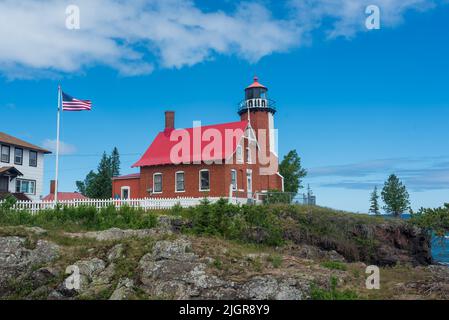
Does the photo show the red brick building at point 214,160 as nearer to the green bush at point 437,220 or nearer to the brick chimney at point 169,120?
the brick chimney at point 169,120

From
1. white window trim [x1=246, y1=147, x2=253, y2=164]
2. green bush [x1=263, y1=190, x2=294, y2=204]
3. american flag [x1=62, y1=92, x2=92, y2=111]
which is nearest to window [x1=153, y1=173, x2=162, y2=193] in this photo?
white window trim [x1=246, y1=147, x2=253, y2=164]

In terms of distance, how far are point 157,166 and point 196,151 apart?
3.64 m

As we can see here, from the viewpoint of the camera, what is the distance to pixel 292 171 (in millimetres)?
48688

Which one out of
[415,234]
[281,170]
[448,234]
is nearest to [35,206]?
[448,234]

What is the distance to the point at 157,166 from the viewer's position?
35438 millimetres

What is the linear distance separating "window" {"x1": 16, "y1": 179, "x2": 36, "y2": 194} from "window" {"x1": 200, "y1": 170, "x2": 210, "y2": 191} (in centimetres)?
1636

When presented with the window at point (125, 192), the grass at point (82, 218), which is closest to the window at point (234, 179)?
the window at point (125, 192)

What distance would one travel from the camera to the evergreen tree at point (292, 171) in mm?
48244

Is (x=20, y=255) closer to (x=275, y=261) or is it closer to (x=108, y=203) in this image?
(x=108, y=203)

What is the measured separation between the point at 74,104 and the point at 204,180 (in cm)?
1154

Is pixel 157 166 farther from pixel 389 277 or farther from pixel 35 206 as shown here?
pixel 389 277

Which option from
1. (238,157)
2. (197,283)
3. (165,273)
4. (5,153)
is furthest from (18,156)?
(197,283)

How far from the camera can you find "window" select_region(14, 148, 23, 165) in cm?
3762

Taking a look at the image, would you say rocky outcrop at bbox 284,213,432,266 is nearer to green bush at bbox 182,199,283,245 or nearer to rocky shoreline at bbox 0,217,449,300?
green bush at bbox 182,199,283,245
